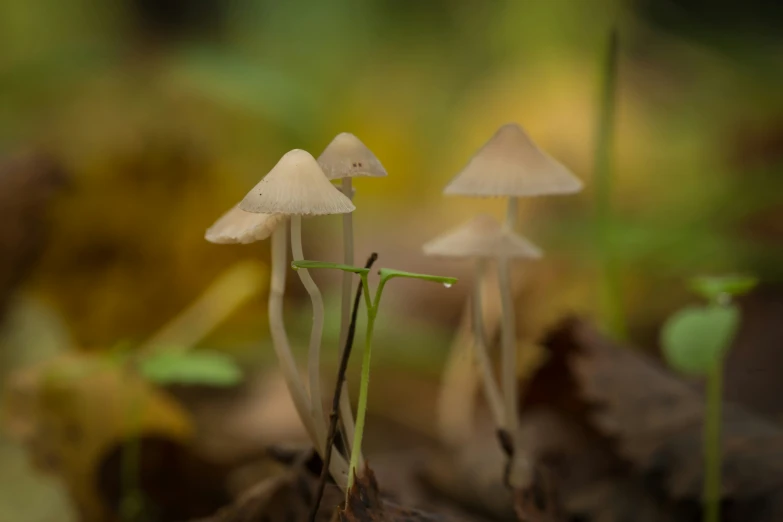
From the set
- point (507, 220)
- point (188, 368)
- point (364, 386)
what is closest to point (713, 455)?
point (507, 220)

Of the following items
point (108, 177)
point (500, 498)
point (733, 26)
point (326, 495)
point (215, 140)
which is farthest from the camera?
point (733, 26)

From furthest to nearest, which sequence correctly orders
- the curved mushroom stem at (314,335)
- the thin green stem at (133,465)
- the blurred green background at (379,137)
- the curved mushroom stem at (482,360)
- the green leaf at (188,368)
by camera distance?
the blurred green background at (379,137)
the thin green stem at (133,465)
the green leaf at (188,368)
the curved mushroom stem at (482,360)
the curved mushroom stem at (314,335)

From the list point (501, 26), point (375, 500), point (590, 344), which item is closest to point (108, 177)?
point (590, 344)

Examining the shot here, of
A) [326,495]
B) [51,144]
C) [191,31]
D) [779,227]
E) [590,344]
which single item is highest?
[191,31]

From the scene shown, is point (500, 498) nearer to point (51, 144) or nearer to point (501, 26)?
point (51, 144)

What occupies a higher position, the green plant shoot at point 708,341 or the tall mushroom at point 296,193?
the tall mushroom at point 296,193

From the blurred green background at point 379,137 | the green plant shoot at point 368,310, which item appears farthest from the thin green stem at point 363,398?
the blurred green background at point 379,137

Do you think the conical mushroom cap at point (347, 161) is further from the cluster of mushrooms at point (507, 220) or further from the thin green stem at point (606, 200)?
the thin green stem at point (606, 200)
